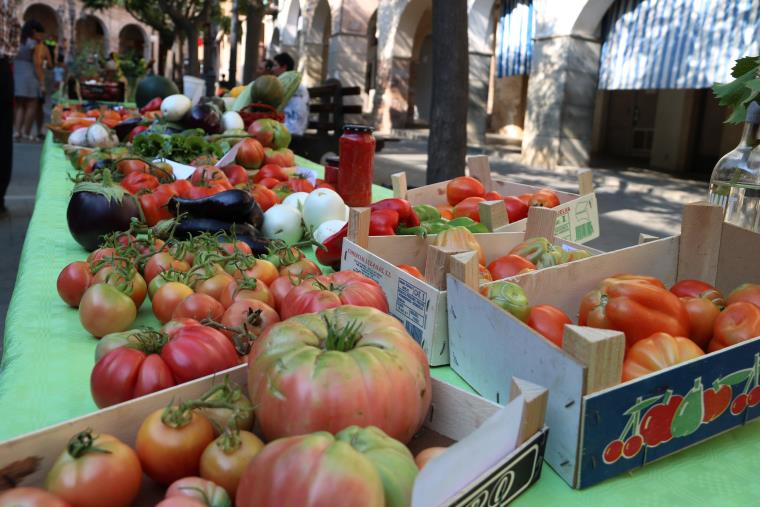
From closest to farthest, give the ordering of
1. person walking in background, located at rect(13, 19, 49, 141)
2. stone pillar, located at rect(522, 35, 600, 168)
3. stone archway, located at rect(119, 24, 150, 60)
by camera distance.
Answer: person walking in background, located at rect(13, 19, 49, 141)
stone pillar, located at rect(522, 35, 600, 168)
stone archway, located at rect(119, 24, 150, 60)

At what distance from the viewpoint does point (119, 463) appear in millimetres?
885

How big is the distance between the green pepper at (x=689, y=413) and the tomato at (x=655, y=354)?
58mm

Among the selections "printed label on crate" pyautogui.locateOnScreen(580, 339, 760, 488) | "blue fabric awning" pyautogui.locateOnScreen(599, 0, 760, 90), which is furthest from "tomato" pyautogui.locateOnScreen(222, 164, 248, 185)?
"blue fabric awning" pyautogui.locateOnScreen(599, 0, 760, 90)

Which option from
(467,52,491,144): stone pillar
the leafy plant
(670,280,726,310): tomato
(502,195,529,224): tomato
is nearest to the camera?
(670,280,726,310): tomato

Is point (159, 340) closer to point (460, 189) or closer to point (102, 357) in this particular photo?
point (102, 357)

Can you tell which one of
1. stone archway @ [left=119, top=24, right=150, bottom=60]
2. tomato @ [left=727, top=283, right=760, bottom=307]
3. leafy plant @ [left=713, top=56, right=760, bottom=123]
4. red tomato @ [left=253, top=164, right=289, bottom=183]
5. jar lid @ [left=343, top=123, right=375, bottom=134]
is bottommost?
tomato @ [left=727, top=283, right=760, bottom=307]

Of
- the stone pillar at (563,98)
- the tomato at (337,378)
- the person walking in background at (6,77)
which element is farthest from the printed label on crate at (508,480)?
the stone pillar at (563,98)

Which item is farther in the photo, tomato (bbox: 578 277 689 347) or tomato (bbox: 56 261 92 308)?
tomato (bbox: 56 261 92 308)

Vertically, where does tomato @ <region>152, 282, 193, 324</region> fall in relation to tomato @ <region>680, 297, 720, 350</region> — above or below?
below

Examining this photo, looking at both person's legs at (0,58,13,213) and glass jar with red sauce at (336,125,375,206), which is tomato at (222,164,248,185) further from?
person's legs at (0,58,13,213)

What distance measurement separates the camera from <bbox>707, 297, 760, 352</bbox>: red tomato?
1.32 m

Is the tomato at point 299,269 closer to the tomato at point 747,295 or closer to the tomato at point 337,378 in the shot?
the tomato at point 337,378

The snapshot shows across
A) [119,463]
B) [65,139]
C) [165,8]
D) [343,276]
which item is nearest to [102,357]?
[119,463]

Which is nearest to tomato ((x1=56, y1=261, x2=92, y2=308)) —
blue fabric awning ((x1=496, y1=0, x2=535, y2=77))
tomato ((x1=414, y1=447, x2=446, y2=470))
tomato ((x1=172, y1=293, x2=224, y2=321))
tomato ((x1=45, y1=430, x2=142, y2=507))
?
tomato ((x1=172, y1=293, x2=224, y2=321))
